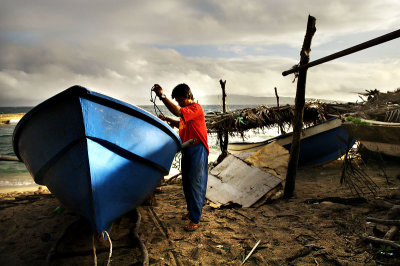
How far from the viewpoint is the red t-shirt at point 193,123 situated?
341 cm

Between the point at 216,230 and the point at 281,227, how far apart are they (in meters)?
0.99

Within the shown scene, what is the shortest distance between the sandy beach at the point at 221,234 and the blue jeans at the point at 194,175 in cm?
41

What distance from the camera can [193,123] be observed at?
11.7 feet

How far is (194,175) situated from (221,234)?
0.96m

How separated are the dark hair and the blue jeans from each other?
0.76m

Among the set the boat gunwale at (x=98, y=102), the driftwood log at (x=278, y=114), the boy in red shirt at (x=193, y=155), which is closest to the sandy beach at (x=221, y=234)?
the boy in red shirt at (x=193, y=155)

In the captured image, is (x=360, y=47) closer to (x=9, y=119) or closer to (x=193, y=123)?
(x=193, y=123)

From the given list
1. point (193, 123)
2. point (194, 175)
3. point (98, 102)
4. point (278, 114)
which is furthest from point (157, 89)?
point (278, 114)

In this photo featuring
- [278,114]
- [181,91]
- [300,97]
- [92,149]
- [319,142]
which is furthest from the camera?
[278,114]

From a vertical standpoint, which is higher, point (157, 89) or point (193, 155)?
point (157, 89)

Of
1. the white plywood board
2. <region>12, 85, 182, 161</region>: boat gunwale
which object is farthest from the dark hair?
the white plywood board

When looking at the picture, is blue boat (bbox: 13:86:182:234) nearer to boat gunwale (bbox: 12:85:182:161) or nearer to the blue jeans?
boat gunwale (bbox: 12:85:182:161)

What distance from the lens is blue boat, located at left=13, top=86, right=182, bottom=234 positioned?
257 cm

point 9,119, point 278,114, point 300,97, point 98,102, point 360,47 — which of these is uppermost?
point 360,47
